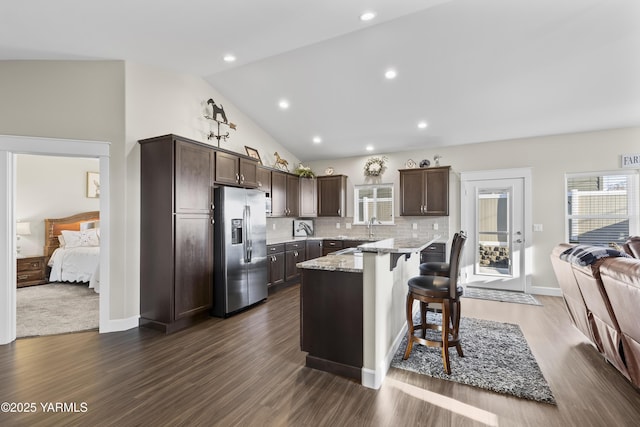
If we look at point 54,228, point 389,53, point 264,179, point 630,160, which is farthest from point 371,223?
point 54,228

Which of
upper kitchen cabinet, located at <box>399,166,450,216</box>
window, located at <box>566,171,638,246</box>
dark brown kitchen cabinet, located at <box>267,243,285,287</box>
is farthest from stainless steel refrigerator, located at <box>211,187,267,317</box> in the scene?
window, located at <box>566,171,638,246</box>

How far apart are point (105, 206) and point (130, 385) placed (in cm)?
209

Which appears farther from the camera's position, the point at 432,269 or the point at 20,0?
the point at 432,269

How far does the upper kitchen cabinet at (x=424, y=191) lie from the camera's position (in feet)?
17.7

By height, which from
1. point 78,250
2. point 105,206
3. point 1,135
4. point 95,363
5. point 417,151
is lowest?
point 95,363

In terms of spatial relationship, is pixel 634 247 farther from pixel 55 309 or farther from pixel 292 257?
pixel 55 309

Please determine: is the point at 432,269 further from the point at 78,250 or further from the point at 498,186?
the point at 78,250

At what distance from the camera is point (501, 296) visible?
487 centimetres

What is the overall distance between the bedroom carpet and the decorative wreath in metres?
5.23

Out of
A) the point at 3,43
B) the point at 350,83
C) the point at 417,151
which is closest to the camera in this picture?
the point at 3,43

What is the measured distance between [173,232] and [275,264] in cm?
211

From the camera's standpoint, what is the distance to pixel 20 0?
7.89 ft

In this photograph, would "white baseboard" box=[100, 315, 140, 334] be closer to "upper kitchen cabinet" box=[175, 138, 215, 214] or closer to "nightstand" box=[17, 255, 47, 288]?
"upper kitchen cabinet" box=[175, 138, 215, 214]

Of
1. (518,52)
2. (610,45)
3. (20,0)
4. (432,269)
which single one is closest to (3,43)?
(20,0)
